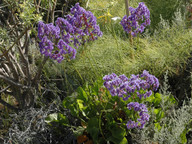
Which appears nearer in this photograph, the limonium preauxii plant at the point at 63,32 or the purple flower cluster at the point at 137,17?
the limonium preauxii plant at the point at 63,32

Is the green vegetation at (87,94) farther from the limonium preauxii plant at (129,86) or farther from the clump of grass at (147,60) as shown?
the limonium preauxii plant at (129,86)

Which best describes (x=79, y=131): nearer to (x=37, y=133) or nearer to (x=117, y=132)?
(x=117, y=132)

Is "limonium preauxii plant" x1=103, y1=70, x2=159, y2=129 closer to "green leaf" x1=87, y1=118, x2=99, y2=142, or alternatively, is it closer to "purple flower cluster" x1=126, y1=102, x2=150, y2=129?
"purple flower cluster" x1=126, y1=102, x2=150, y2=129

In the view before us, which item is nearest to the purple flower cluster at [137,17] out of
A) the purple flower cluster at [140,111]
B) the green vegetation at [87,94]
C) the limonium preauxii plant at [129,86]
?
the green vegetation at [87,94]

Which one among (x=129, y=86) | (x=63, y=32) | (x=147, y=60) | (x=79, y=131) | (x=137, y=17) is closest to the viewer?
(x=129, y=86)

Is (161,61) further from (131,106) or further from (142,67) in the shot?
(131,106)

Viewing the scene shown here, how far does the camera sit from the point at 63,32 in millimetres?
1906

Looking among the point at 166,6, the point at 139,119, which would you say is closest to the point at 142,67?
the point at 139,119

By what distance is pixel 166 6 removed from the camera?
4539 mm

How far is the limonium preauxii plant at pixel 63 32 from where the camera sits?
178 cm

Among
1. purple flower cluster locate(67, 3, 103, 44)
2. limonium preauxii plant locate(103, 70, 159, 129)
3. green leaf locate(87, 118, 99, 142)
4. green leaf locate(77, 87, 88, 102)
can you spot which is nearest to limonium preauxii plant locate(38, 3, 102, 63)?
purple flower cluster locate(67, 3, 103, 44)

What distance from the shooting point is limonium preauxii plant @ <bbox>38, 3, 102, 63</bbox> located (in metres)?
1.78

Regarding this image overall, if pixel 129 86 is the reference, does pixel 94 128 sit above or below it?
below

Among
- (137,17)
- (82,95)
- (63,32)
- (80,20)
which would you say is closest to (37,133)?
(82,95)
